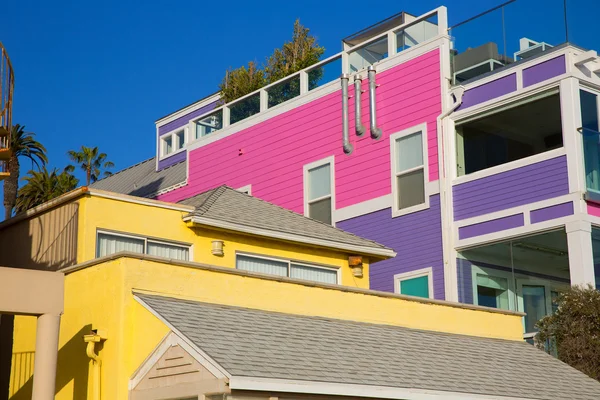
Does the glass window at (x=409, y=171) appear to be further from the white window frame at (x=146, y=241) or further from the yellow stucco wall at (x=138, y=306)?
the white window frame at (x=146, y=241)

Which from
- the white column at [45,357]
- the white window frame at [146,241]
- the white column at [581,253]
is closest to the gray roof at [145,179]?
the white window frame at [146,241]

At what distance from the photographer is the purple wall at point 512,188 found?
20.9 metres

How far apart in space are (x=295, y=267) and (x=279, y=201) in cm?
715

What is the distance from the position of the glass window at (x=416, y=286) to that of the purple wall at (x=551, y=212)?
3.15m

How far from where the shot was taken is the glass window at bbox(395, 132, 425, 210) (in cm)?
2375

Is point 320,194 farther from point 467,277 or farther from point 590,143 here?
point 590,143

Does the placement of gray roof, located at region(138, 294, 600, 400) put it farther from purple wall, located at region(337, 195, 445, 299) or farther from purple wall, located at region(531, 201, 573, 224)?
purple wall, located at region(337, 195, 445, 299)

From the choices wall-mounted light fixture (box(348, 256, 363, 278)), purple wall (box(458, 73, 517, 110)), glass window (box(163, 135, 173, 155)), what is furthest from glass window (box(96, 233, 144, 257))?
glass window (box(163, 135, 173, 155))

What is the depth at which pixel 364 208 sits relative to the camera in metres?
25.0

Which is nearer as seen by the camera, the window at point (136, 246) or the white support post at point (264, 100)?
the window at point (136, 246)

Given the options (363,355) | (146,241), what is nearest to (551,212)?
(363,355)

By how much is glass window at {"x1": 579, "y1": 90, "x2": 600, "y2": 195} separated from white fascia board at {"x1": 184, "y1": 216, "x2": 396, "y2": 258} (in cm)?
435

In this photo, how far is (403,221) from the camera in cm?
2392

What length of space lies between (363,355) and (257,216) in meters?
5.70
